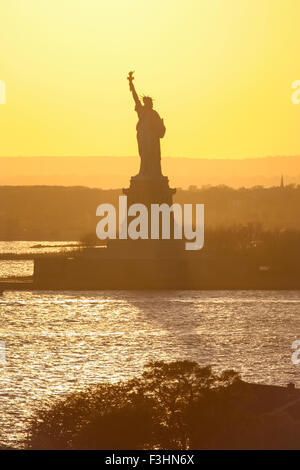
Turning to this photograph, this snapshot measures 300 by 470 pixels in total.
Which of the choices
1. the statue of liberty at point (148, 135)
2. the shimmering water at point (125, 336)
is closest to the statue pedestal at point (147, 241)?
the statue of liberty at point (148, 135)

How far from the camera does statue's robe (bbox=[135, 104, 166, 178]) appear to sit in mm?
56219

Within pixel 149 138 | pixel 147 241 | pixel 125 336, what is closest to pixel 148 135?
pixel 149 138

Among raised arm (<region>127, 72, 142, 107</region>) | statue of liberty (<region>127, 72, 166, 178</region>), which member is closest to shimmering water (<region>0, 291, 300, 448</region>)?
statue of liberty (<region>127, 72, 166, 178</region>)

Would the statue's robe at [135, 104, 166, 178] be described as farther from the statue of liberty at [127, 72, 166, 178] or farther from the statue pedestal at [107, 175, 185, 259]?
the statue pedestal at [107, 175, 185, 259]

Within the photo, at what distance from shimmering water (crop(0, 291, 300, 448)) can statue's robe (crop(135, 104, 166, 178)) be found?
5.02 m

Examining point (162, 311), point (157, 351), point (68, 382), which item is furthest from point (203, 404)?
point (162, 311)

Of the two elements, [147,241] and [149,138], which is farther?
[147,241]

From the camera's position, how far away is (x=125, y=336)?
141ft

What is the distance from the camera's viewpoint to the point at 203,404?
2205 centimetres

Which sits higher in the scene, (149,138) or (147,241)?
(149,138)

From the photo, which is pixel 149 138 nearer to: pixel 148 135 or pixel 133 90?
pixel 148 135

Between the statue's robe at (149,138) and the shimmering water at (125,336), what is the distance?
198 inches

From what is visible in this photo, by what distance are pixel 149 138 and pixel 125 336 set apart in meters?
15.1

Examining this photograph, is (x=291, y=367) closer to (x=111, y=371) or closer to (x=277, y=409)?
(x=111, y=371)
